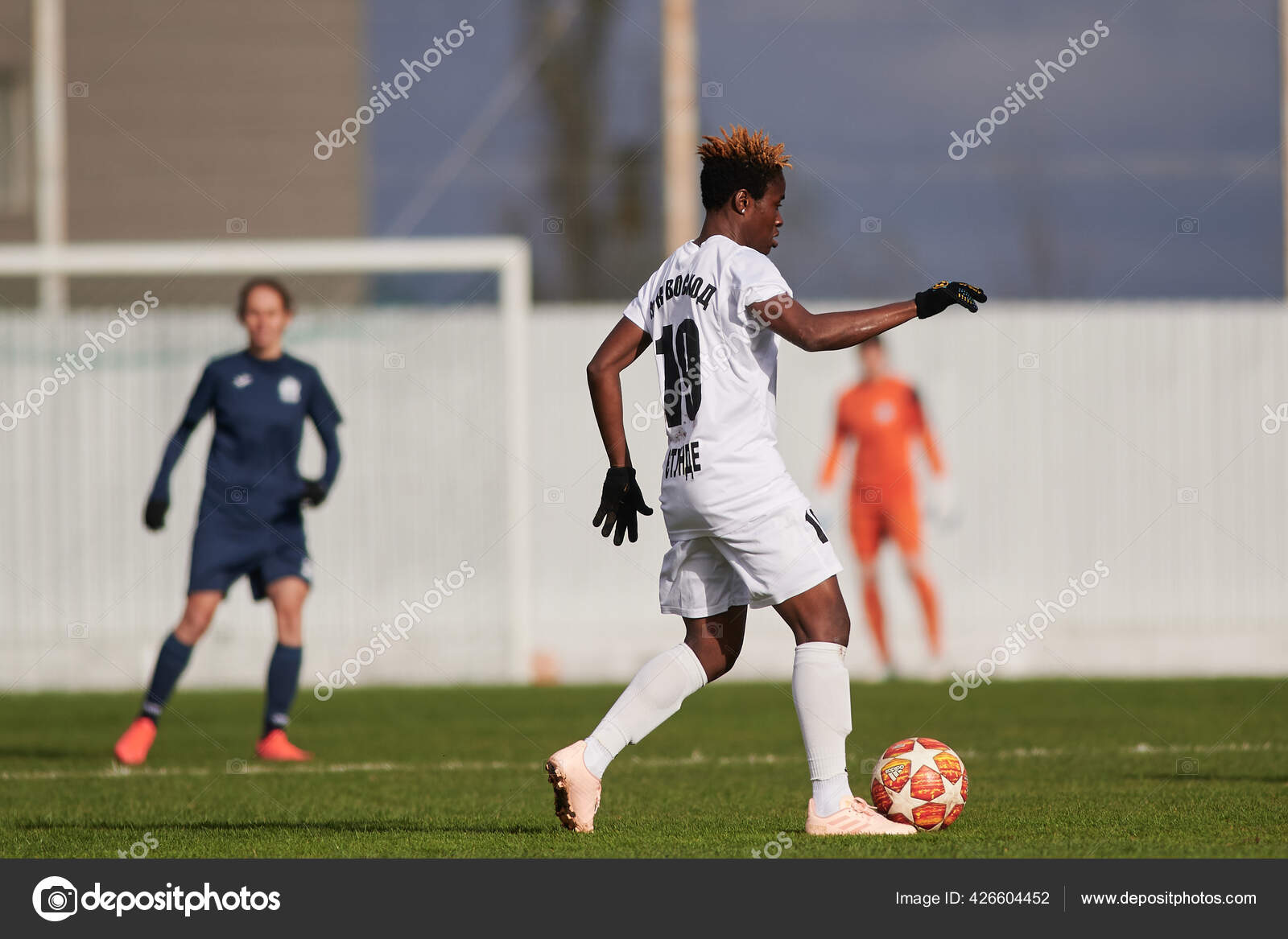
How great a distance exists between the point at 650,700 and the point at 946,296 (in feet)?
4.73

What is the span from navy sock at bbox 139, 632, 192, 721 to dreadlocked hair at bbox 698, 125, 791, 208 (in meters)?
4.23

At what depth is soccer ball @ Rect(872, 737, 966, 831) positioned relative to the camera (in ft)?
17.1

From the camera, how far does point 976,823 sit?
5.43 metres

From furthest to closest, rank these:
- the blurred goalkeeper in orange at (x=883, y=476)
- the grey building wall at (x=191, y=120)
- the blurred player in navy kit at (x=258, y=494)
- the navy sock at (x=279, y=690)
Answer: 1. the grey building wall at (x=191, y=120)
2. the blurred goalkeeper in orange at (x=883, y=476)
3. the navy sock at (x=279, y=690)
4. the blurred player in navy kit at (x=258, y=494)

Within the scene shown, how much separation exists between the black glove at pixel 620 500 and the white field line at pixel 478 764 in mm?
2633

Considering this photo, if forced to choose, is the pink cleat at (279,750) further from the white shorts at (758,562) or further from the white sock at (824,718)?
the white sock at (824,718)

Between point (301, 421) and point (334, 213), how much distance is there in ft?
37.4

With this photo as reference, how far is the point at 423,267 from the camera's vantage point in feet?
43.8

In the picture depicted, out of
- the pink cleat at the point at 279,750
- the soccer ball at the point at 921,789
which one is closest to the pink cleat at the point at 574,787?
the soccer ball at the point at 921,789

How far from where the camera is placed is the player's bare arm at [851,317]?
484 cm
